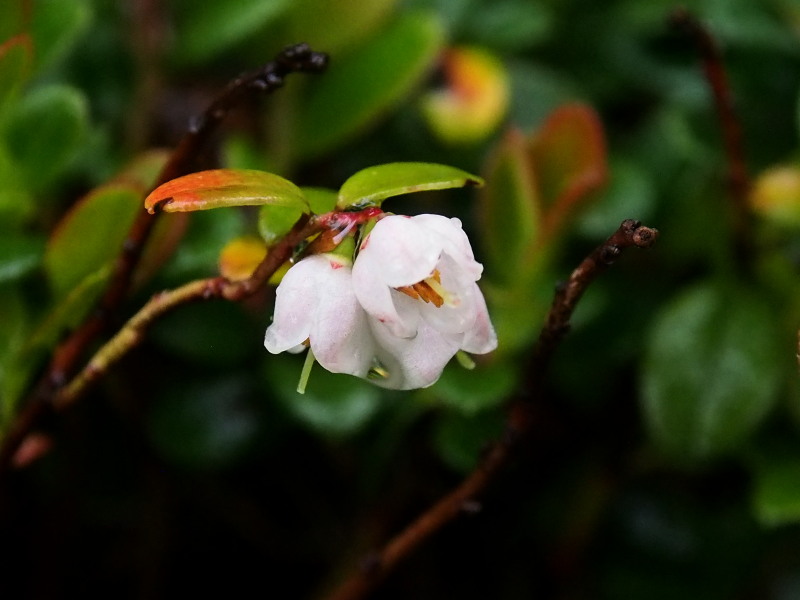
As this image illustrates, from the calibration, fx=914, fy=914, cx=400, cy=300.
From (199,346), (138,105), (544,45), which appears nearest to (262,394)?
→ (199,346)

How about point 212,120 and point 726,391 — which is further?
point 726,391

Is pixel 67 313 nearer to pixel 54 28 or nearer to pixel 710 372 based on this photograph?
pixel 54 28

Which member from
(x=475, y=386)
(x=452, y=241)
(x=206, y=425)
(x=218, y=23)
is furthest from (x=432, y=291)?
(x=218, y=23)

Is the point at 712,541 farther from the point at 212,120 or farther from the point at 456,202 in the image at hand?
the point at 212,120

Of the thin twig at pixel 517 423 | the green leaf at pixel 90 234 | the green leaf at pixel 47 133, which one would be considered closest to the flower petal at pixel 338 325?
the thin twig at pixel 517 423

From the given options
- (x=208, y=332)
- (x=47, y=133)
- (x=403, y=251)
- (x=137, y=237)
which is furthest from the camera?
(x=208, y=332)

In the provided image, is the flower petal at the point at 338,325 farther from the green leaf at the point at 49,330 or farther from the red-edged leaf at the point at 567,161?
the red-edged leaf at the point at 567,161

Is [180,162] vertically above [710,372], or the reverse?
[180,162]
